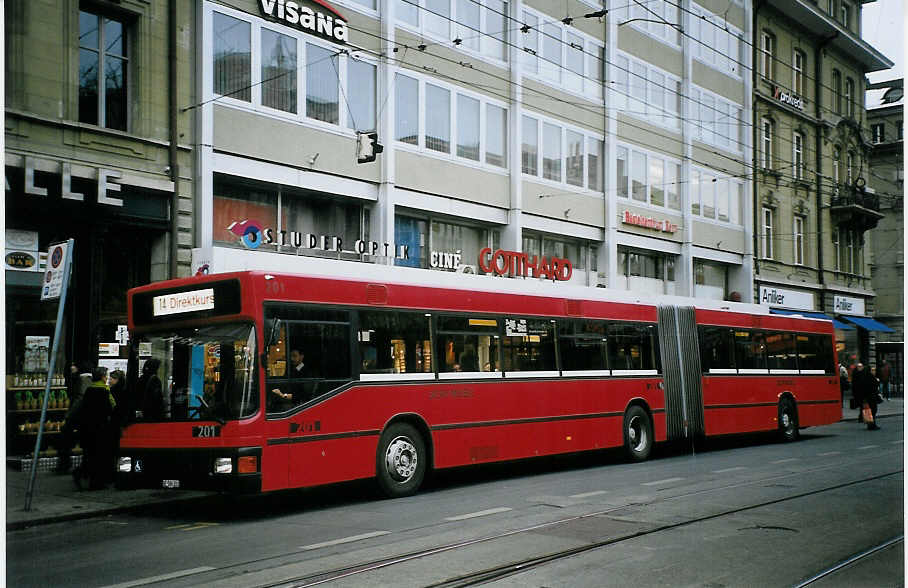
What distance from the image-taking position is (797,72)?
30453 mm

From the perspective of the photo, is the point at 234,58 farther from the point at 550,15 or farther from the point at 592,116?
the point at 592,116

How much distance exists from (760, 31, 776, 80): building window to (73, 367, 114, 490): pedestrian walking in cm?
2507

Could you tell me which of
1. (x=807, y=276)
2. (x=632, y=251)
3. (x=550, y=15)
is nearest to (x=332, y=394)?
(x=550, y=15)

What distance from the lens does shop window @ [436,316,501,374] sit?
14.0m

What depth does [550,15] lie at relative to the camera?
1045 inches

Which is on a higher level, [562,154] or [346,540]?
[562,154]

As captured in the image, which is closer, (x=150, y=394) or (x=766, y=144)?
(x=150, y=394)

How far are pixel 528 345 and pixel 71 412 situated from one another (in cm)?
693

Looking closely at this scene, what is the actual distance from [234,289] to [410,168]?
11.8 metres

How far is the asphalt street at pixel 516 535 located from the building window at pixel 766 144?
Result: 2154 cm

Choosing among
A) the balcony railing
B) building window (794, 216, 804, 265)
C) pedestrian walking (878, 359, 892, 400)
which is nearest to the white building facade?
building window (794, 216, 804, 265)

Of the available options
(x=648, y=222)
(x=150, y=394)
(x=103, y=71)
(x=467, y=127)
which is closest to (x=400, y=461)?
(x=150, y=394)

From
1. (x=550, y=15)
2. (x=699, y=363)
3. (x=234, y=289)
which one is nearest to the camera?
(x=234, y=289)

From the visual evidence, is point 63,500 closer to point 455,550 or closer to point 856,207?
point 455,550
